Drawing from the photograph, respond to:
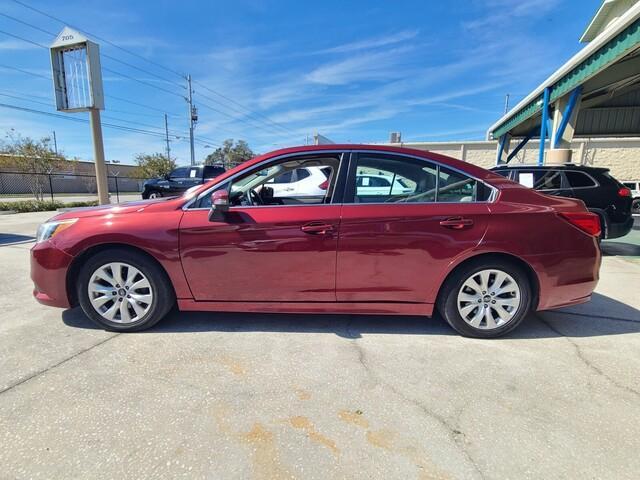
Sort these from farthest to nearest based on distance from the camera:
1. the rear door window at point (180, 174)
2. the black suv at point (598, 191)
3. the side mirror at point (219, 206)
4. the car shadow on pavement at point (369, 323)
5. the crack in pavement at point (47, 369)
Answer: the rear door window at point (180, 174) < the black suv at point (598, 191) < the car shadow on pavement at point (369, 323) < the side mirror at point (219, 206) < the crack in pavement at point (47, 369)

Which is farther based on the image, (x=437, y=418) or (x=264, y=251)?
(x=264, y=251)

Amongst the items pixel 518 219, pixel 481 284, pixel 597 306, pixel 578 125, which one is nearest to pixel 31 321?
pixel 481 284

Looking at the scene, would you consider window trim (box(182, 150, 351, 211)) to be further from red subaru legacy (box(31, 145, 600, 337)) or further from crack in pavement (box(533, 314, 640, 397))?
crack in pavement (box(533, 314, 640, 397))

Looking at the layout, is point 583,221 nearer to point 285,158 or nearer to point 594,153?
point 285,158

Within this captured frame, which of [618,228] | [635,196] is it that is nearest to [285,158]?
[618,228]

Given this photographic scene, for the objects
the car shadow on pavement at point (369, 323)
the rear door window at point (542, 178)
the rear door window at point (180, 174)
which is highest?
the rear door window at point (180, 174)

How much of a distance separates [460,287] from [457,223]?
1.85 feet

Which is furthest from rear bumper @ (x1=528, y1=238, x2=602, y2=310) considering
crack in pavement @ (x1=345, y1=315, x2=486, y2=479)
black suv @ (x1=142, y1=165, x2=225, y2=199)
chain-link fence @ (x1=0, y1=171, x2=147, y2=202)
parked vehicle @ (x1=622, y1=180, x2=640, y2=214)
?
chain-link fence @ (x1=0, y1=171, x2=147, y2=202)

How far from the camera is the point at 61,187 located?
131ft

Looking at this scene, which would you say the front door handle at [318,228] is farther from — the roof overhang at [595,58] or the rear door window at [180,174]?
the rear door window at [180,174]

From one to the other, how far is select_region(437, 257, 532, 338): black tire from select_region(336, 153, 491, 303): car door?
14 cm

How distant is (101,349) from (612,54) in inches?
386

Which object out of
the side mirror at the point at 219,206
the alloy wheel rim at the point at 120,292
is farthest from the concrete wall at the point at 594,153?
the alloy wheel rim at the point at 120,292

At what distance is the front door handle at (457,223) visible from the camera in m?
2.84
